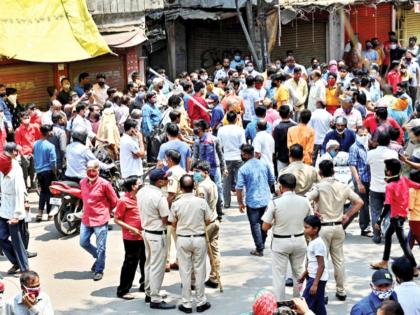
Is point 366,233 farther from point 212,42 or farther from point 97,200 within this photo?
point 212,42

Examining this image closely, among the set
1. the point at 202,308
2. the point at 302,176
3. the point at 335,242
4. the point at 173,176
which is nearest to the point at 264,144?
the point at 302,176

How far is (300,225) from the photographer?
28.3ft

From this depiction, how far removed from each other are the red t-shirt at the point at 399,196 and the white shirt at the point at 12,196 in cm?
457

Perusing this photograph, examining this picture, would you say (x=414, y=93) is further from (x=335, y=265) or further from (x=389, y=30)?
(x=335, y=265)

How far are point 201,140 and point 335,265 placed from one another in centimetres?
388

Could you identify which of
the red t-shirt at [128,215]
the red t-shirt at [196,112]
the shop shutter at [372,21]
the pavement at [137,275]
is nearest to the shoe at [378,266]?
the pavement at [137,275]

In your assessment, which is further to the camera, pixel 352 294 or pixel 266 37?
pixel 266 37

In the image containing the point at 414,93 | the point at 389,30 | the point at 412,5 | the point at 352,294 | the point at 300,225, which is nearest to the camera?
the point at 300,225

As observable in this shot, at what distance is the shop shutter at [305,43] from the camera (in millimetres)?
25812

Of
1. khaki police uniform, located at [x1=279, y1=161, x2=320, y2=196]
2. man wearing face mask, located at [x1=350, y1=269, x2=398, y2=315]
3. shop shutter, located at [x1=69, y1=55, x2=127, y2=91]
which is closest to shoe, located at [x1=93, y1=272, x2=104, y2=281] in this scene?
khaki police uniform, located at [x1=279, y1=161, x2=320, y2=196]

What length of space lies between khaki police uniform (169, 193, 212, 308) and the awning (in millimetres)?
10432

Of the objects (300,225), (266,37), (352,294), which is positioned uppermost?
(266,37)

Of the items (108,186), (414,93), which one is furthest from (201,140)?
(414,93)

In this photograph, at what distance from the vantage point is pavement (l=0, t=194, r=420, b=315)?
30.8ft
